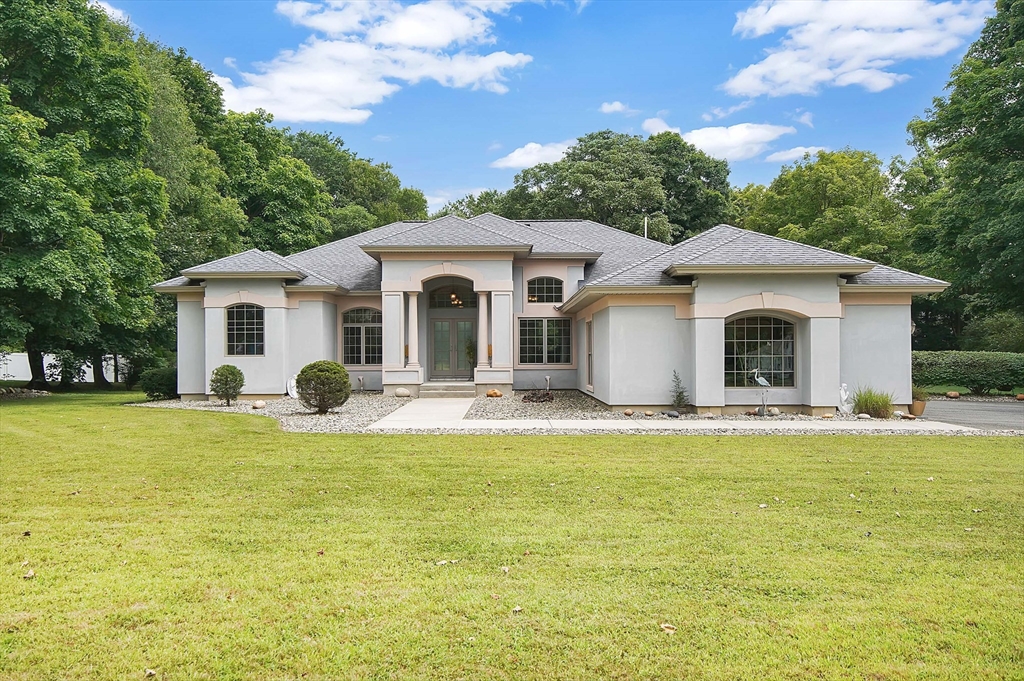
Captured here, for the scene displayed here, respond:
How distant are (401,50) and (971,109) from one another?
837 inches

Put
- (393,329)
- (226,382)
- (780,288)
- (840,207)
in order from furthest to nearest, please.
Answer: (840,207), (393,329), (226,382), (780,288)

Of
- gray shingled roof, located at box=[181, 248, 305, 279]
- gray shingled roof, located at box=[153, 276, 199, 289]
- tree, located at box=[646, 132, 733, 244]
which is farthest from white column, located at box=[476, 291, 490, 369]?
tree, located at box=[646, 132, 733, 244]

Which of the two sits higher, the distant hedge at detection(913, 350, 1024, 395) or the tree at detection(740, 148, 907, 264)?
the tree at detection(740, 148, 907, 264)

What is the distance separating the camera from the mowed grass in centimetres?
327

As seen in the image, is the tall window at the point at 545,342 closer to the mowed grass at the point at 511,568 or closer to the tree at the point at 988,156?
the mowed grass at the point at 511,568

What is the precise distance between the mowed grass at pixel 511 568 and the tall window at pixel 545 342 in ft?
42.3

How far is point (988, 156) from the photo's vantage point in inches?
853

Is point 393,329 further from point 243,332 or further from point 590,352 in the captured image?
point 590,352

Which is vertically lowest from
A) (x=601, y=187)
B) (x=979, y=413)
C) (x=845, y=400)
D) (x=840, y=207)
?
(x=979, y=413)

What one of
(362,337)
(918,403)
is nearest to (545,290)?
→ (362,337)

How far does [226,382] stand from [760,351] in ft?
48.5

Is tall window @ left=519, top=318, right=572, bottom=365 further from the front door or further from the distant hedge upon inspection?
the distant hedge

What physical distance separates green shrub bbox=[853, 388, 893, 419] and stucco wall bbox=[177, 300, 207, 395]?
61.4 ft

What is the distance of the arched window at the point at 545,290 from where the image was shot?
21.6 meters
